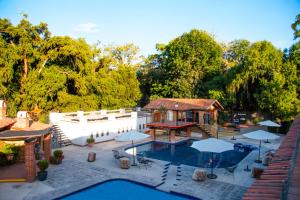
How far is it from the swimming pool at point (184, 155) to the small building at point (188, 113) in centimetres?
294

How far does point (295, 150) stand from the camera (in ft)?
30.0

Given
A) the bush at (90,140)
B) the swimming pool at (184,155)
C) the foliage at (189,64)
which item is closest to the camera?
the swimming pool at (184,155)

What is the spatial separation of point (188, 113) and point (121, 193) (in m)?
21.8

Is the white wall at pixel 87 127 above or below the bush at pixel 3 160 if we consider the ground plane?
above

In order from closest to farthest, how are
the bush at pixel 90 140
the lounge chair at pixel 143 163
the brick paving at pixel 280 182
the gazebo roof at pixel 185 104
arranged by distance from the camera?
the brick paving at pixel 280 182, the lounge chair at pixel 143 163, the bush at pixel 90 140, the gazebo roof at pixel 185 104

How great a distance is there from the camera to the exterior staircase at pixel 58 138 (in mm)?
26219

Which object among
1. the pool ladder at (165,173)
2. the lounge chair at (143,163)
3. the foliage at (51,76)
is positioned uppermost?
the foliage at (51,76)

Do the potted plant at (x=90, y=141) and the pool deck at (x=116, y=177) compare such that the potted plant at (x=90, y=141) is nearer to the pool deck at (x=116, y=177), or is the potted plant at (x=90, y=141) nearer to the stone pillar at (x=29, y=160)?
the pool deck at (x=116, y=177)

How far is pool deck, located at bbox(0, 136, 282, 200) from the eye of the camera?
1449cm

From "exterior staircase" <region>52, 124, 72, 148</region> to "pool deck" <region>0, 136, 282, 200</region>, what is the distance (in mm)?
4662

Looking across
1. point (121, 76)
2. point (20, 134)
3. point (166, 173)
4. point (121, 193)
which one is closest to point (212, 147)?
point (166, 173)

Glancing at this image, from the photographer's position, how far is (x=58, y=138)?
2673 cm

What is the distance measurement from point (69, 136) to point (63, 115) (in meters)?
2.69

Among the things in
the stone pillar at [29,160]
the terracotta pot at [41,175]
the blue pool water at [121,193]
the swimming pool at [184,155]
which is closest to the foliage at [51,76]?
the swimming pool at [184,155]
